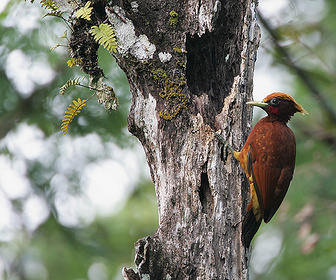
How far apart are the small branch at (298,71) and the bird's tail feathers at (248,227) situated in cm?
269

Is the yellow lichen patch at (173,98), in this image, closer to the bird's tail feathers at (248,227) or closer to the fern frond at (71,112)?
the fern frond at (71,112)

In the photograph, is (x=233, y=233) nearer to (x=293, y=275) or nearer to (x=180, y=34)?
(x=180, y=34)

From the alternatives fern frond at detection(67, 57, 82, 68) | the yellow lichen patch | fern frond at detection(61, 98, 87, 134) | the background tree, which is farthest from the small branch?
fern frond at detection(61, 98, 87, 134)

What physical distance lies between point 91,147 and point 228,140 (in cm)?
197

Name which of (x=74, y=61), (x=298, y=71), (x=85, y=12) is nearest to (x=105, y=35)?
(x=85, y=12)

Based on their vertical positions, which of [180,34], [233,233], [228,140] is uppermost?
[180,34]

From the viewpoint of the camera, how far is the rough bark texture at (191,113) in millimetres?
2621

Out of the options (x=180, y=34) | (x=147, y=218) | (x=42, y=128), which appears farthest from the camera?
(x=147, y=218)

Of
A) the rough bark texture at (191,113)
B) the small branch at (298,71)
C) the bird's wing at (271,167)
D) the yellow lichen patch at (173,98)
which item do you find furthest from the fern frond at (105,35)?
the small branch at (298,71)

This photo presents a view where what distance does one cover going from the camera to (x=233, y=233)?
2.71m

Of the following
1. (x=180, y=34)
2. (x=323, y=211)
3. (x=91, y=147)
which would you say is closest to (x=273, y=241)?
(x=323, y=211)

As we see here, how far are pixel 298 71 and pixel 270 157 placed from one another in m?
2.35

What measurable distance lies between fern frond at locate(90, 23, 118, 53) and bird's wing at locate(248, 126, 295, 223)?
128 cm

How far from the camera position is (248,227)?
277cm
